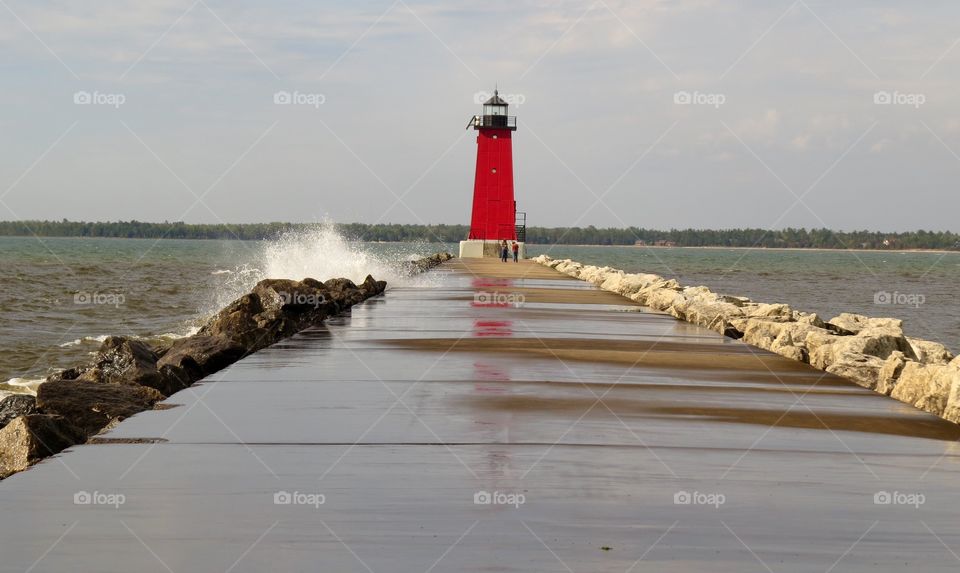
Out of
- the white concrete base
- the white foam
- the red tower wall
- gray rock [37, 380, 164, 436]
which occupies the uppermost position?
the red tower wall

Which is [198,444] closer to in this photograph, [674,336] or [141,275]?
[674,336]

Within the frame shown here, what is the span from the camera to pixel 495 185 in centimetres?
4934

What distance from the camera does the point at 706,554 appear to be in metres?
4.52

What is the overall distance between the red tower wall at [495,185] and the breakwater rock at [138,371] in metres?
29.1

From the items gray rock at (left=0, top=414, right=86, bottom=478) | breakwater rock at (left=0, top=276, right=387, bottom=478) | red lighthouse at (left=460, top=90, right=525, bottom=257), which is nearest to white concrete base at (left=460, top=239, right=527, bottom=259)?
red lighthouse at (left=460, top=90, right=525, bottom=257)

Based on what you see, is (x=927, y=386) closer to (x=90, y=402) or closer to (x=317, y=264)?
(x=90, y=402)

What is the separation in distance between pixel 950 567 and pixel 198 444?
404 centimetres

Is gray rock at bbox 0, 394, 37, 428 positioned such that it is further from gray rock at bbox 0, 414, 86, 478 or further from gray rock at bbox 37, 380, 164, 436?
gray rock at bbox 0, 414, 86, 478

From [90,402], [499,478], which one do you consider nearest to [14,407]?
[90,402]

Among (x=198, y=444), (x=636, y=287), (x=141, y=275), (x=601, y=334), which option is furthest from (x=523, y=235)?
(x=198, y=444)

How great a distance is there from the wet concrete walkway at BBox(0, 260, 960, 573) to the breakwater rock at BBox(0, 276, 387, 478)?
0.30 meters

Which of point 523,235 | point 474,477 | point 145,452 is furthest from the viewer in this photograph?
point 523,235

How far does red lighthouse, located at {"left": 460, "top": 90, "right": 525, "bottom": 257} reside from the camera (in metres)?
49.3

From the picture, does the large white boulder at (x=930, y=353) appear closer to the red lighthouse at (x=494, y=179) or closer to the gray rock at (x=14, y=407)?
the gray rock at (x=14, y=407)
